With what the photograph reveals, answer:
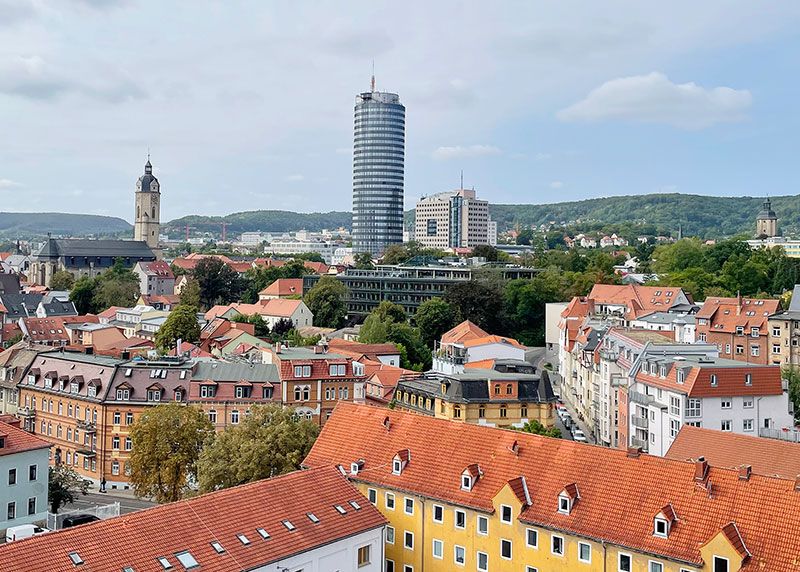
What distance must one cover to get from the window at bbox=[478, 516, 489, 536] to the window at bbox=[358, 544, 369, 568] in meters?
4.77

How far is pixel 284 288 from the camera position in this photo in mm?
157375

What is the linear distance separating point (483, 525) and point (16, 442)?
26802 mm

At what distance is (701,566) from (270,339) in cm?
8533

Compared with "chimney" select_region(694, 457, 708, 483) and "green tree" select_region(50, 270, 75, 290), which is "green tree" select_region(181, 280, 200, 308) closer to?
"green tree" select_region(50, 270, 75, 290)

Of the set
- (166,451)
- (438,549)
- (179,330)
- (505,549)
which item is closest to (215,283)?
(179,330)

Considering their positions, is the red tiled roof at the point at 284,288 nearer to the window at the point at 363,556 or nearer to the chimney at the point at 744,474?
the window at the point at 363,556

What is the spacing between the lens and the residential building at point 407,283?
139 meters

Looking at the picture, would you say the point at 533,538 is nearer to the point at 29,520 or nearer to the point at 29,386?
the point at 29,520

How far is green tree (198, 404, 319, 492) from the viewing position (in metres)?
46.9

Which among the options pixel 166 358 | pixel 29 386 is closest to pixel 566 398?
pixel 166 358

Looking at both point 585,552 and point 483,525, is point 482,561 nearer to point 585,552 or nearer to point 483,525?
point 483,525

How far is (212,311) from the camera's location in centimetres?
13688

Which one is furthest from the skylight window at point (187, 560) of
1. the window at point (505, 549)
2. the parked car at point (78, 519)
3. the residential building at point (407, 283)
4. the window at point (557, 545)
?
the residential building at point (407, 283)

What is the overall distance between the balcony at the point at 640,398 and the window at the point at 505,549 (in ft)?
93.6
